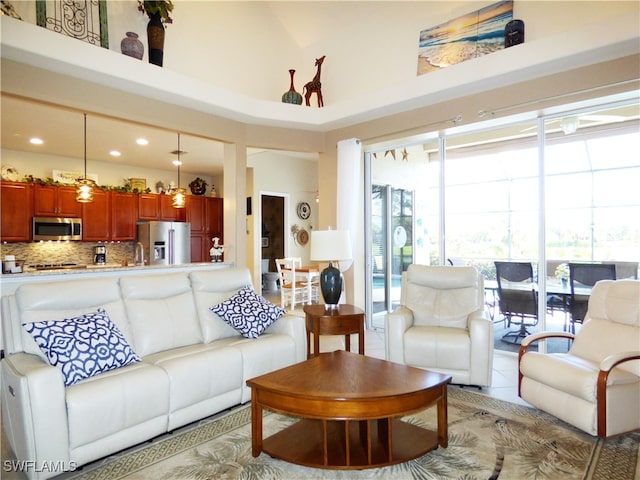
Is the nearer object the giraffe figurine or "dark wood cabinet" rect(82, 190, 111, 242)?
the giraffe figurine

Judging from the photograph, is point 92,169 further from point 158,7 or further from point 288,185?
point 158,7

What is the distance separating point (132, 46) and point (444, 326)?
4068 mm

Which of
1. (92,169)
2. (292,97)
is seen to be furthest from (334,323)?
(92,169)

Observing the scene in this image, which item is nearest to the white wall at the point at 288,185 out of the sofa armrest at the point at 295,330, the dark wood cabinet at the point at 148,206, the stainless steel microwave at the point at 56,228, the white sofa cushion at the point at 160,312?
the dark wood cabinet at the point at 148,206

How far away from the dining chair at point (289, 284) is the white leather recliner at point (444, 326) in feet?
10.4

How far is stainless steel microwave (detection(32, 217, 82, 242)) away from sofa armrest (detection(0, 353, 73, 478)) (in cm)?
505

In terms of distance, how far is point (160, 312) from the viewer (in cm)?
294

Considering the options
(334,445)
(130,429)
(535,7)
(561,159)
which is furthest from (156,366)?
(535,7)

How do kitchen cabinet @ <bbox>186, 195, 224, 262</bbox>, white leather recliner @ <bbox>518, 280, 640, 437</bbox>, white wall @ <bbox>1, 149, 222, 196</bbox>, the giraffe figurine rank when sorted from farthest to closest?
kitchen cabinet @ <bbox>186, 195, 224, 262</bbox>, white wall @ <bbox>1, 149, 222, 196</bbox>, the giraffe figurine, white leather recliner @ <bbox>518, 280, 640, 437</bbox>

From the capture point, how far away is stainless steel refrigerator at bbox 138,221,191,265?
7273mm

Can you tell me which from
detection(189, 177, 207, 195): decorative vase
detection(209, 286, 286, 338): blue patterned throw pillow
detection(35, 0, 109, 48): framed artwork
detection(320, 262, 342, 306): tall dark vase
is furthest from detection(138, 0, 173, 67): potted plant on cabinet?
detection(189, 177, 207, 195): decorative vase

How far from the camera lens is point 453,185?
15.6ft

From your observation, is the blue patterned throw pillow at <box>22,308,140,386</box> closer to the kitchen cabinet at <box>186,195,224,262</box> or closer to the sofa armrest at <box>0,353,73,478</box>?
the sofa armrest at <box>0,353,73,478</box>

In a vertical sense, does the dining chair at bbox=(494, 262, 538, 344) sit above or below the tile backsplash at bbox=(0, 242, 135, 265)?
below
